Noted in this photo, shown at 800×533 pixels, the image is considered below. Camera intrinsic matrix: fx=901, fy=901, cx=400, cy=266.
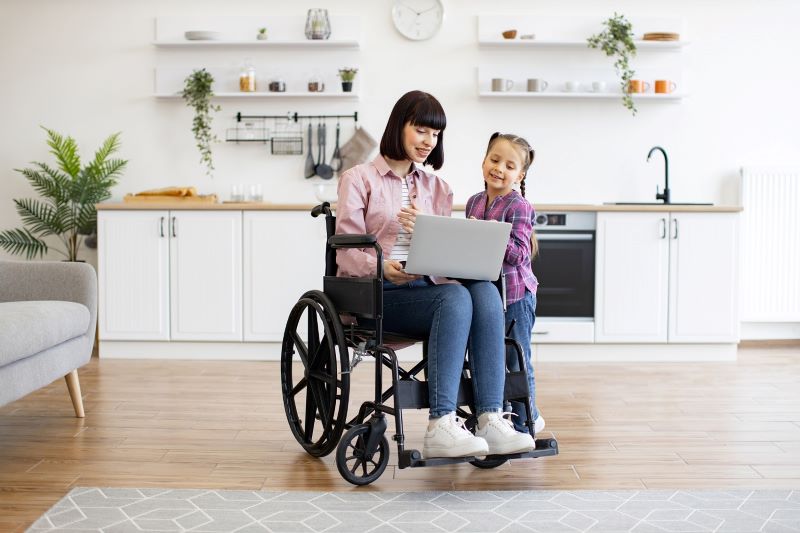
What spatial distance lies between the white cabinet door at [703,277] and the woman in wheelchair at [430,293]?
2.19 meters

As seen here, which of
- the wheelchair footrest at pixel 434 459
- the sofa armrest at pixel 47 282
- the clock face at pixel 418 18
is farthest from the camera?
the clock face at pixel 418 18

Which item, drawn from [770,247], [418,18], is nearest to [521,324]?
[418,18]

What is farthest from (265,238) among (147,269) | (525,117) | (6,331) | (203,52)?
(6,331)

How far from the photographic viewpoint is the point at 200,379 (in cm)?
402

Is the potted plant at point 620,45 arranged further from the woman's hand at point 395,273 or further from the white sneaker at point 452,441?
the white sneaker at point 452,441

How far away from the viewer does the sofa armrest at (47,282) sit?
10.4ft

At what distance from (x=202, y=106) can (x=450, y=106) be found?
135cm

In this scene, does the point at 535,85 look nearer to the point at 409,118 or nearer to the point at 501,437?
the point at 409,118

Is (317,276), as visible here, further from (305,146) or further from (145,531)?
(145,531)

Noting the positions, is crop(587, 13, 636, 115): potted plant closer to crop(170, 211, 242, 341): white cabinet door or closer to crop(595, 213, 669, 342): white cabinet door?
crop(595, 213, 669, 342): white cabinet door

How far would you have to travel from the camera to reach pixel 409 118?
101 inches

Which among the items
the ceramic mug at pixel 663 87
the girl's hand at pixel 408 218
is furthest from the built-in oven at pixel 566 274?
the girl's hand at pixel 408 218

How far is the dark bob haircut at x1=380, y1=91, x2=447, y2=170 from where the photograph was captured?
253 centimetres

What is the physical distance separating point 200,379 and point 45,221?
4.91 feet
